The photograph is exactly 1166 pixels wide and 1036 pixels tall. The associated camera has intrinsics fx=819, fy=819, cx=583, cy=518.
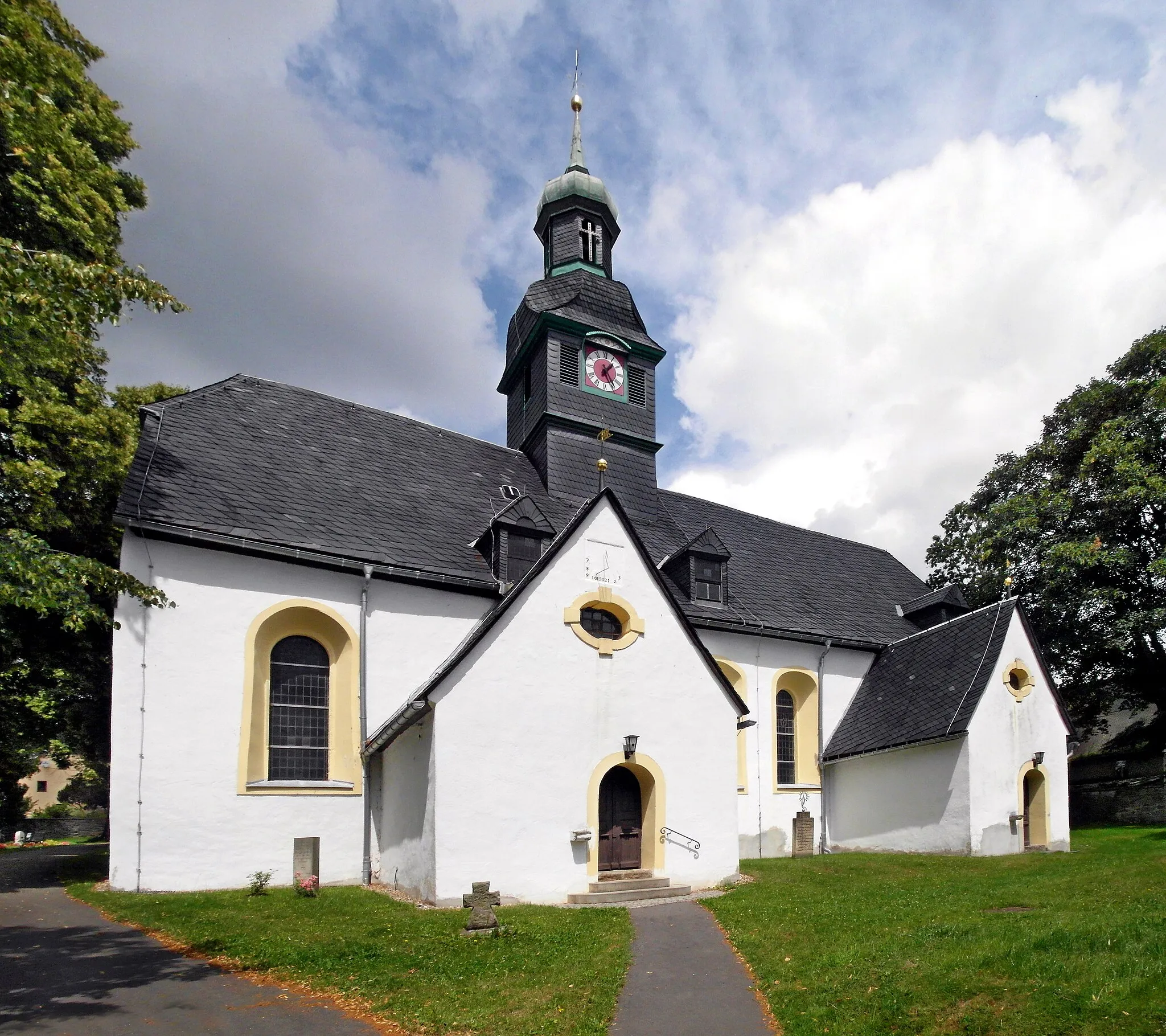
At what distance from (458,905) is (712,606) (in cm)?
1078

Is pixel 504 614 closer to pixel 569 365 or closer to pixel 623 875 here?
pixel 623 875

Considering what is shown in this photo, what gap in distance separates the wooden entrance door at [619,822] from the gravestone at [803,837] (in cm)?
717

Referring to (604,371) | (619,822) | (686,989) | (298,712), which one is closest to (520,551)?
(298,712)

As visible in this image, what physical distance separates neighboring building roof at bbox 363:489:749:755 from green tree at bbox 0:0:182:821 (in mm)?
4609

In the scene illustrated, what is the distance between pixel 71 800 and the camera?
60.0 m

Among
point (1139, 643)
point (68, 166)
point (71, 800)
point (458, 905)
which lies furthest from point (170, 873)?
point (71, 800)

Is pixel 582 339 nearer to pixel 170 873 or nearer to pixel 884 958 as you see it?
pixel 170 873

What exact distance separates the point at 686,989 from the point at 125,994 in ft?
19.2

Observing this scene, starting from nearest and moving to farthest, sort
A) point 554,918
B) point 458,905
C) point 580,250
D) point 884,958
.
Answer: point 884,958 → point 554,918 → point 458,905 → point 580,250

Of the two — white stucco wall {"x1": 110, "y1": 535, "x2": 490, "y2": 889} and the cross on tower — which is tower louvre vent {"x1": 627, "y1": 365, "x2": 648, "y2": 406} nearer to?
the cross on tower

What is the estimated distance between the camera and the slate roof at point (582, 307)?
25297 mm

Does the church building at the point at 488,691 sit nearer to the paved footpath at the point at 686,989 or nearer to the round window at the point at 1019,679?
the round window at the point at 1019,679

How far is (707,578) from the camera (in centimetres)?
2205

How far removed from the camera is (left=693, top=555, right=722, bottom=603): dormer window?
21.8 m
